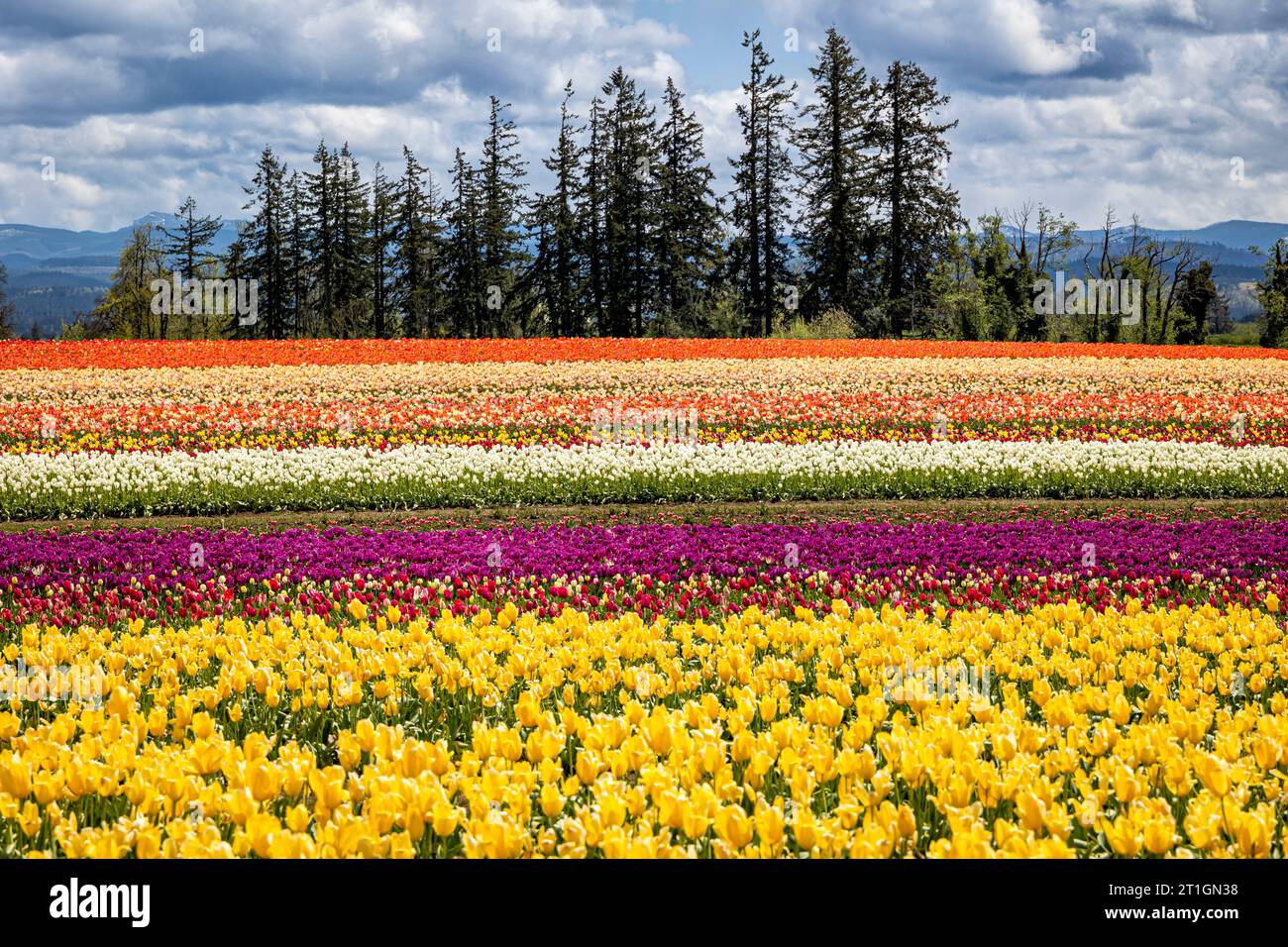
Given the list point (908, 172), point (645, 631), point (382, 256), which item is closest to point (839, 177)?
point (908, 172)

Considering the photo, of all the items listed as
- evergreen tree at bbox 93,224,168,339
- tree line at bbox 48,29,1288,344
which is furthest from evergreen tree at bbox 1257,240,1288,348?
evergreen tree at bbox 93,224,168,339

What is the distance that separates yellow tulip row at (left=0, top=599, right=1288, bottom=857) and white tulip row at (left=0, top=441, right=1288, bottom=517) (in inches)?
320

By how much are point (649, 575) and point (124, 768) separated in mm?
5077

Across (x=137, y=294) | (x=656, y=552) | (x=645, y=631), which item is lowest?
(x=656, y=552)

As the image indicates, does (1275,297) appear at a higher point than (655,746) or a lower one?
higher

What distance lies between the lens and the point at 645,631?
559 cm

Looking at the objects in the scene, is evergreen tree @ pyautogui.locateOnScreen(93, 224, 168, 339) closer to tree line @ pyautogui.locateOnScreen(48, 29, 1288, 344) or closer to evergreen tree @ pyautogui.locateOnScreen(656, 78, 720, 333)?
tree line @ pyautogui.locateOnScreen(48, 29, 1288, 344)

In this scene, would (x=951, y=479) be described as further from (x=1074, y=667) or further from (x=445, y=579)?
(x=1074, y=667)

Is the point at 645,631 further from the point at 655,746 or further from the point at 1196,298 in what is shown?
the point at 1196,298

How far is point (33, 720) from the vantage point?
470 cm

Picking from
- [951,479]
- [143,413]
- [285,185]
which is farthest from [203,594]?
[285,185]

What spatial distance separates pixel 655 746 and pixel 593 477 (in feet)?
34.6

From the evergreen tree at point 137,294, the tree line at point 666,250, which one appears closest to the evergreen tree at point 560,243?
the tree line at point 666,250

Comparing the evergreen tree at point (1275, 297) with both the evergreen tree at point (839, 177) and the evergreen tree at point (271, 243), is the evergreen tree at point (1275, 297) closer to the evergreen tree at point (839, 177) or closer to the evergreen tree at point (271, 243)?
the evergreen tree at point (839, 177)
